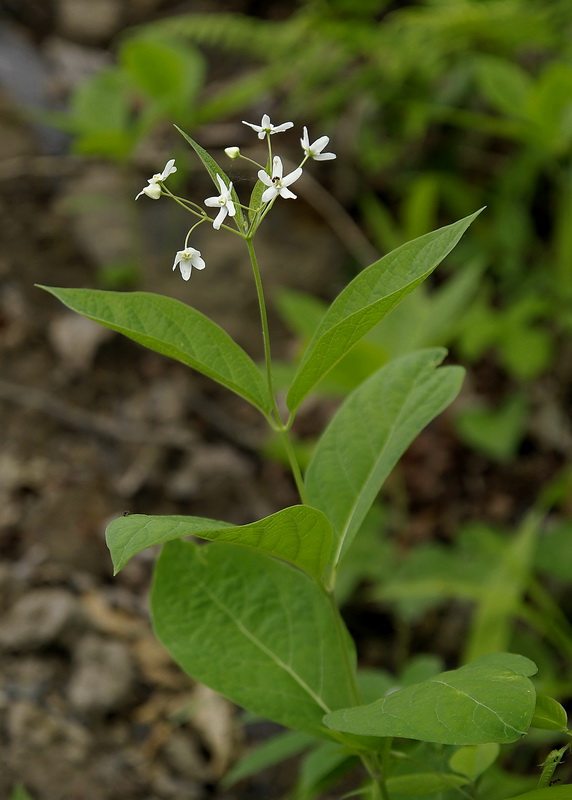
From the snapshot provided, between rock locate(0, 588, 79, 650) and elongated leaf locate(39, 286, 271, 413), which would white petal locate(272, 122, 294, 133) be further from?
rock locate(0, 588, 79, 650)

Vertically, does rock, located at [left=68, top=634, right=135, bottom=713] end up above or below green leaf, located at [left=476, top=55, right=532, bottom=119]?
below

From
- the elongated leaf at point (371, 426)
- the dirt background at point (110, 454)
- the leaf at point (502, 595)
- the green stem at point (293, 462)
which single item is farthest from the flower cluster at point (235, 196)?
the leaf at point (502, 595)

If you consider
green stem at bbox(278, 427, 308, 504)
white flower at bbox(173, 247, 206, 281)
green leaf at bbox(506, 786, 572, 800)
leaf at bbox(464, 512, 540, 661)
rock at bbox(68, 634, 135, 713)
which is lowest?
rock at bbox(68, 634, 135, 713)

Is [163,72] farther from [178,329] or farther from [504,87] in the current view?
[178,329]

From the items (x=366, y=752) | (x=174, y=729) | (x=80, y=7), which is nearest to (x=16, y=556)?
(x=174, y=729)

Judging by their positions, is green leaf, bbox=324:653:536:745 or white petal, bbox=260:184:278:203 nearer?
green leaf, bbox=324:653:536:745

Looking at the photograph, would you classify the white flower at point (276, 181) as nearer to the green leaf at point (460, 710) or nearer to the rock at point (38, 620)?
the green leaf at point (460, 710)

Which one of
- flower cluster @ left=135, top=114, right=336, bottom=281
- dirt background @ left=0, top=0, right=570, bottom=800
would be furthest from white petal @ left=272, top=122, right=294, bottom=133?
dirt background @ left=0, top=0, right=570, bottom=800
